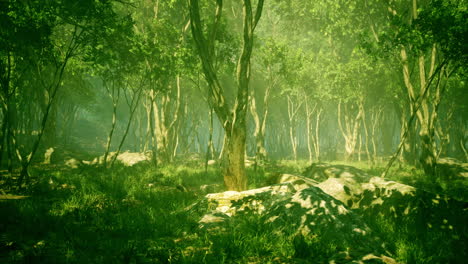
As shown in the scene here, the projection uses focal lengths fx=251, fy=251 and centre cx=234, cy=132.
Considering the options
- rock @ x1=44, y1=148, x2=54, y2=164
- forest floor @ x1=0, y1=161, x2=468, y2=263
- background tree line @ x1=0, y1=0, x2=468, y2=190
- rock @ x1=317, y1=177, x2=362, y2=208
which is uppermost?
background tree line @ x1=0, y1=0, x2=468, y2=190

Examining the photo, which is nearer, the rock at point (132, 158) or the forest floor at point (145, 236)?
the forest floor at point (145, 236)

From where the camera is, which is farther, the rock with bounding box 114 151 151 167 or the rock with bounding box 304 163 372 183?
the rock with bounding box 114 151 151 167

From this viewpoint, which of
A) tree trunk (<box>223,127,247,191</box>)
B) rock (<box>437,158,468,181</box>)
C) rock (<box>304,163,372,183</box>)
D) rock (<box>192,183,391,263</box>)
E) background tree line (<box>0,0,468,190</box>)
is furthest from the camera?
rock (<box>437,158,468,181</box>)

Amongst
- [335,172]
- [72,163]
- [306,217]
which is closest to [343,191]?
[306,217]

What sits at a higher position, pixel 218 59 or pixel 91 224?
pixel 218 59

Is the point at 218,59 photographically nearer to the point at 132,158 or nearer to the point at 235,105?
the point at 235,105

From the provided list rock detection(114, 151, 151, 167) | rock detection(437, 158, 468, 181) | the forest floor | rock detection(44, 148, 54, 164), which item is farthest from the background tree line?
the forest floor

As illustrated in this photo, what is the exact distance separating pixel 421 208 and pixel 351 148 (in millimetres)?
21192

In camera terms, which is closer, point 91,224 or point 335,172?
point 91,224

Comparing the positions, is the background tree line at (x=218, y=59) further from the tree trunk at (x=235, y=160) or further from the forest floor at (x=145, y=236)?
the forest floor at (x=145, y=236)

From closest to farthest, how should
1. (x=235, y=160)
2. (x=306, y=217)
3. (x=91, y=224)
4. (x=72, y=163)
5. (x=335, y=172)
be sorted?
(x=306, y=217) < (x=91, y=224) < (x=235, y=160) < (x=335, y=172) < (x=72, y=163)

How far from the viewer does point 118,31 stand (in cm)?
1162

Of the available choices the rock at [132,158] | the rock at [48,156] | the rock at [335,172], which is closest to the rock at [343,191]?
the rock at [335,172]

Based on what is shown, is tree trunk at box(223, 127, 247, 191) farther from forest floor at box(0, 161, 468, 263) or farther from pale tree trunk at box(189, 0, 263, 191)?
forest floor at box(0, 161, 468, 263)
